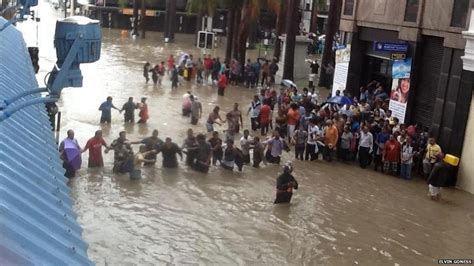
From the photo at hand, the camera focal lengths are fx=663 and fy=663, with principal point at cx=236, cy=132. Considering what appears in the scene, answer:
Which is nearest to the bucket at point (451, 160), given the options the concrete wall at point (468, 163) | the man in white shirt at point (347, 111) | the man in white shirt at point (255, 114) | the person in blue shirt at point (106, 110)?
the concrete wall at point (468, 163)

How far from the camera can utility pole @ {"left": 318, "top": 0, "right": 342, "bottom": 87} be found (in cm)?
3506

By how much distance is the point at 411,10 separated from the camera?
21125 millimetres

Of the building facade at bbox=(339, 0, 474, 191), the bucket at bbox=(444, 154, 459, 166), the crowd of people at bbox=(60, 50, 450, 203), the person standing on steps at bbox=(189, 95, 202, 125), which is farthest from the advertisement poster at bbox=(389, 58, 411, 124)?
the person standing on steps at bbox=(189, 95, 202, 125)

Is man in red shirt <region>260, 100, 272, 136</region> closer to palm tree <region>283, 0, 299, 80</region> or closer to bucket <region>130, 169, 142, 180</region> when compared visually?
bucket <region>130, 169, 142, 180</region>

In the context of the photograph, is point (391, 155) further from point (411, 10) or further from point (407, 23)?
point (411, 10)

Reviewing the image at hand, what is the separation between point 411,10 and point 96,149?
11164 mm

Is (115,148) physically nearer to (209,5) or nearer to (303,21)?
(209,5)

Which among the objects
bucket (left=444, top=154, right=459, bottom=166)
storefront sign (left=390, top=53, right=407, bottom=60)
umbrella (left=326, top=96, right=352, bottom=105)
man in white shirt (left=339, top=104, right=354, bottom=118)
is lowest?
bucket (left=444, top=154, right=459, bottom=166)

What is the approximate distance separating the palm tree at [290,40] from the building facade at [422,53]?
7.10 m

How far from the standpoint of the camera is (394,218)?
1461cm

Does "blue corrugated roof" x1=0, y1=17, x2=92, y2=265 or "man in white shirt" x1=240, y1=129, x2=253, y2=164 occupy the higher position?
"blue corrugated roof" x1=0, y1=17, x2=92, y2=265

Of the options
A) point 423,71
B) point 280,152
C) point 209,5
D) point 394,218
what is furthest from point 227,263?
point 209,5

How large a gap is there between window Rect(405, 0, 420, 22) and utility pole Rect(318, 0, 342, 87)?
13752 mm

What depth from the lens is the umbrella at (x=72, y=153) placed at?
15.0 m
